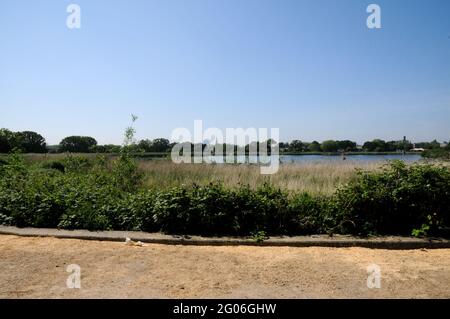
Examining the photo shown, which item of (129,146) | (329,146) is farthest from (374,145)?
(129,146)

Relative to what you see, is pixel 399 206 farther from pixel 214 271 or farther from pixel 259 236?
pixel 214 271

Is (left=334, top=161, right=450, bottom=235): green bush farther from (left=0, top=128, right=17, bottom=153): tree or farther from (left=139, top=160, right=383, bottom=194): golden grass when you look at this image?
(left=0, top=128, right=17, bottom=153): tree

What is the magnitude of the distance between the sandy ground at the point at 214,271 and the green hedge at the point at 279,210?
2.13 feet

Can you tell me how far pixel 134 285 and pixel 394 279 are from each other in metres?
2.88

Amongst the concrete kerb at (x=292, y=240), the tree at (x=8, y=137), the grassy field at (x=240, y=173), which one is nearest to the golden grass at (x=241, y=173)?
the grassy field at (x=240, y=173)

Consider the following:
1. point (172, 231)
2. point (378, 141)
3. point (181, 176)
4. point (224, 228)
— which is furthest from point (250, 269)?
point (378, 141)

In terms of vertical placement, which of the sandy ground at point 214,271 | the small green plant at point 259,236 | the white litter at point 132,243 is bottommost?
the sandy ground at point 214,271

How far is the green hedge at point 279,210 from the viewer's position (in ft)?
18.5

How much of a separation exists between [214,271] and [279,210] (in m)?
2.02

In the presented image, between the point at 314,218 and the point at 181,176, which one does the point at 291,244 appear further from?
the point at 181,176

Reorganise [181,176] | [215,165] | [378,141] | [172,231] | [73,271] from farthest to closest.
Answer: [378,141], [215,165], [181,176], [172,231], [73,271]

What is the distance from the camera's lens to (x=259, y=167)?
45.4ft

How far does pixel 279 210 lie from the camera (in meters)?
5.79

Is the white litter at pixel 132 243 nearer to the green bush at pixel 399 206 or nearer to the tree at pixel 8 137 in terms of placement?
the green bush at pixel 399 206
